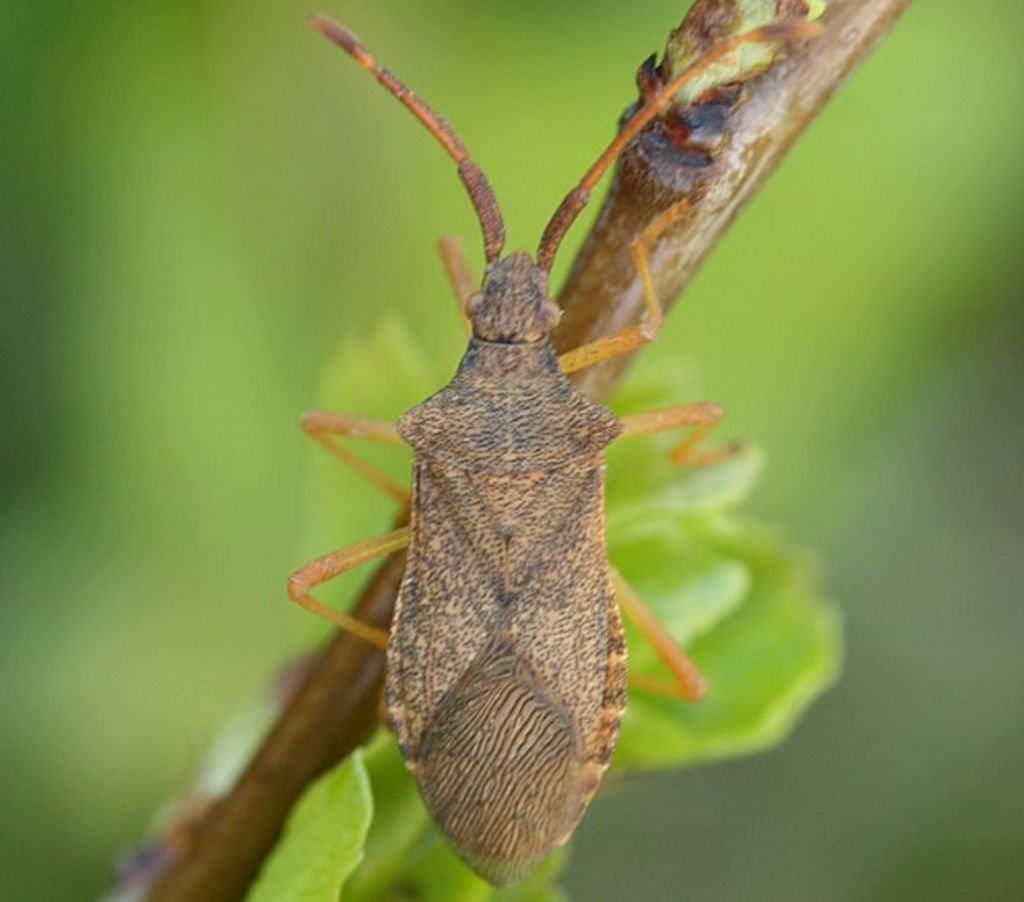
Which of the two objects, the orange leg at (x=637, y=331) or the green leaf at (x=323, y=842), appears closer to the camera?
the green leaf at (x=323, y=842)

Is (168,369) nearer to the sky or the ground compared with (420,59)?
nearer to the ground

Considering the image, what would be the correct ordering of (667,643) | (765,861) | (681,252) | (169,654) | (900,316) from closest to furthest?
(681,252), (667,643), (169,654), (900,316), (765,861)

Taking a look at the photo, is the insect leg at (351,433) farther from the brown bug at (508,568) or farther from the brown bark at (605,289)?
the brown bark at (605,289)

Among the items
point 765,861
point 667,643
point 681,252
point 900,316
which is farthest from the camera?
point 765,861

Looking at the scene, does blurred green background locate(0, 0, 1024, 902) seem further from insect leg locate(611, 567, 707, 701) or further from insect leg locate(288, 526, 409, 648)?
insect leg locate(611, 567, 707, 701)

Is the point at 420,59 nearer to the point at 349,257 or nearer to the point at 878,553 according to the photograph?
the point at 349,257

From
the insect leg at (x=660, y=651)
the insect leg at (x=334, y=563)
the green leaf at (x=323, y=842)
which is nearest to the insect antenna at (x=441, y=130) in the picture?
the insect leg at (x=334, y=563)

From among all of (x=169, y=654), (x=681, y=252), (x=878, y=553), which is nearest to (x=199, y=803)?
(x=681, y=252)
